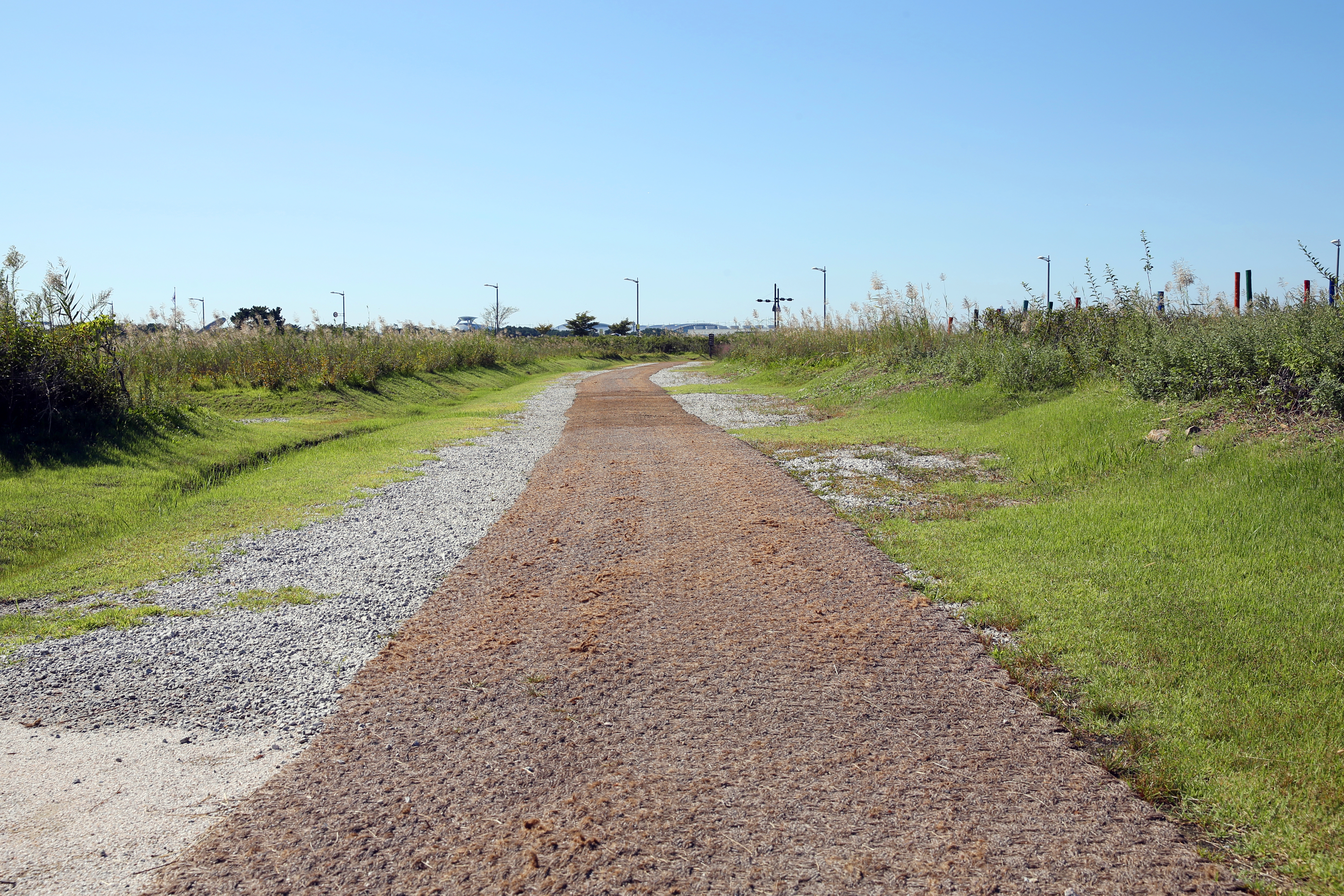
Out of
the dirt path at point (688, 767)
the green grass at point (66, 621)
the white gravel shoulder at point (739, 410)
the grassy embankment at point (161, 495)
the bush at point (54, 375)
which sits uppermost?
the bush at point (54, 375)

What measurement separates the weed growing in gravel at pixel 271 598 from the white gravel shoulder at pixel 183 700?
52mm

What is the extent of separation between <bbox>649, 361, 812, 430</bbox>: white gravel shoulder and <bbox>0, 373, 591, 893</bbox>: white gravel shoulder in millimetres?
9761

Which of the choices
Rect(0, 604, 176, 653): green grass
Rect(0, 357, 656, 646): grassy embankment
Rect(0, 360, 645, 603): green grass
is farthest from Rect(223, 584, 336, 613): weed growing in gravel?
Rect(0, 360, 645, 603): green grass

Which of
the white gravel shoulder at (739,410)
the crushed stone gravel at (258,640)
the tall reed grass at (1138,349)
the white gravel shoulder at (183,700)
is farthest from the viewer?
the white gravel shoulder at (739,410)

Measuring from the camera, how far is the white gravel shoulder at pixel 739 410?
1681 cm

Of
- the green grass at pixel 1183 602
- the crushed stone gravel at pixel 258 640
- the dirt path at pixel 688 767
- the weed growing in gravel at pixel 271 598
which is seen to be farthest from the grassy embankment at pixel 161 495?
the green grass at pixel 1183 602

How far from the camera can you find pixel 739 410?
1962cm

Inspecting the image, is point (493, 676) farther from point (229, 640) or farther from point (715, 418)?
point (715, 418)

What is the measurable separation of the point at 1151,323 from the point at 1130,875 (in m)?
11.5

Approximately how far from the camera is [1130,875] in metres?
2.80

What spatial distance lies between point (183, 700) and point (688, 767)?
2.59 metres

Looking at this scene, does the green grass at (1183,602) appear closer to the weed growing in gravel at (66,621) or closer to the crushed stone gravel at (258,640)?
the crushed stone gravel at (258,640)

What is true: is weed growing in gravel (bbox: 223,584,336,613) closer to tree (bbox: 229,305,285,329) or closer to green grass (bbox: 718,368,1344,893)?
green grass (bbox: 718,368,1344,893)

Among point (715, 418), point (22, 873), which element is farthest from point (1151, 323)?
point (22, 873)
